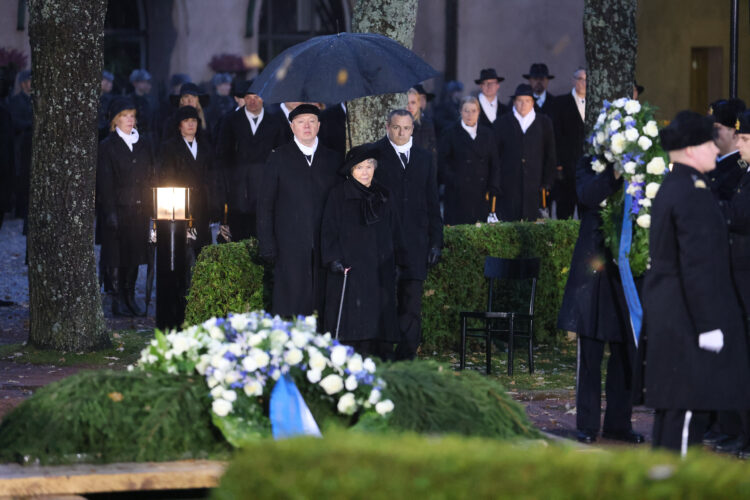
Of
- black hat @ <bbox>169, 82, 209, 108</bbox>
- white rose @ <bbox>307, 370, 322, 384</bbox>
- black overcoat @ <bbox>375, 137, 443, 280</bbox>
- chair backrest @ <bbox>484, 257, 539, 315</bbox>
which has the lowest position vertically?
white rose @ <bbox>307, 370, 322, 384</bbox>

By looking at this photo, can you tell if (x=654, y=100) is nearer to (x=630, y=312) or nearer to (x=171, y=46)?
(x=171, y=46)

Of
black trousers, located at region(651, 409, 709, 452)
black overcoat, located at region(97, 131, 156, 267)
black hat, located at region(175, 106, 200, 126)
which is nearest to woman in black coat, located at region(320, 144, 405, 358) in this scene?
black trousers, located at region(651, 409, 709, 452)

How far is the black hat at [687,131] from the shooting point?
6.35m

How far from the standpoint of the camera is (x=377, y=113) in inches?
502

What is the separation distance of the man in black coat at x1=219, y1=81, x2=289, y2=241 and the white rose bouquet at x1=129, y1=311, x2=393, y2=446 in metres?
8.29

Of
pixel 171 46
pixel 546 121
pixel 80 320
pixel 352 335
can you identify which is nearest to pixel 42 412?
pixel 352 335

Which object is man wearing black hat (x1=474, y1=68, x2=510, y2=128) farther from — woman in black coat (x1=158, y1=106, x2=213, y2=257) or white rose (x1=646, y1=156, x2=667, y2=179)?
white rose (x1=646, y1=156, x2=667, y2=179)

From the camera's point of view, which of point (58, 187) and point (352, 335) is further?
point (58, 187)

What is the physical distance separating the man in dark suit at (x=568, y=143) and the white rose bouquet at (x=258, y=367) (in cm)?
1197

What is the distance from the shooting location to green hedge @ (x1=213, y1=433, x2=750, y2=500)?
10.3 ft

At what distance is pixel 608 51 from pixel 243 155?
3796 millimetres

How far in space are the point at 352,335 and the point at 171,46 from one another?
18.0 metres

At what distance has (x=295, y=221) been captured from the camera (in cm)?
1003

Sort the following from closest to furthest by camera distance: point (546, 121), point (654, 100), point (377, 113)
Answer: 1. point (377, 113)
2. point (546, 121)
3. point (654, 100)
